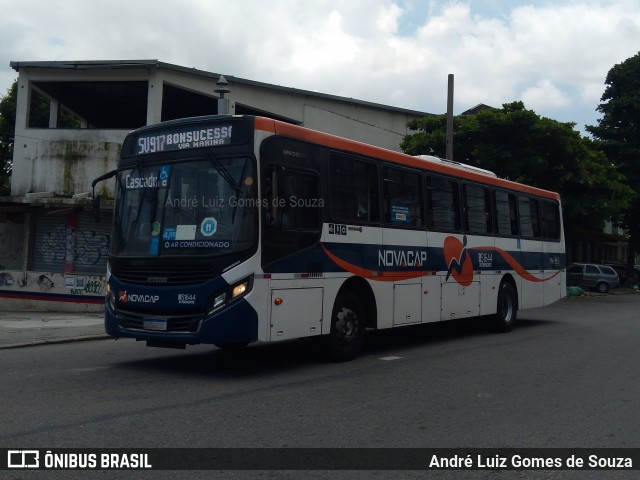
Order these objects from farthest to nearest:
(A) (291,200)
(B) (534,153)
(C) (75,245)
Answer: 1. (B) (534,153)
2. (C) (75,245)
3. (A) (291,200)

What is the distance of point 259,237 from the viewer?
8445 millimetres

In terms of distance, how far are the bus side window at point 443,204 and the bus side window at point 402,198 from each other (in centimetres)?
36

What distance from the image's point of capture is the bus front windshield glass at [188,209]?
8.44 meters

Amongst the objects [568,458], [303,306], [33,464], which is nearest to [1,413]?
[33,464]

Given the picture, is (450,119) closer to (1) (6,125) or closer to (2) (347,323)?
(2) (347,323)

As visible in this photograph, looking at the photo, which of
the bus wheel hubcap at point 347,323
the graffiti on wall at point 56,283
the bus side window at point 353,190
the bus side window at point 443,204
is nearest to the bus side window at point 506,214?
the bus side window at point 443,204

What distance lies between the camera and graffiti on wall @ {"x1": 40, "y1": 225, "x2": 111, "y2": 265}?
22.8m

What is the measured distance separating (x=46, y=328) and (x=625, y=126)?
117 ft

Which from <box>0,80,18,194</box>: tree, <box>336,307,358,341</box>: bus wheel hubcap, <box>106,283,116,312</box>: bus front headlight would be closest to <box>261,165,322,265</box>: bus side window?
<box>336,307,358,341</box>: bus wheel hubcap

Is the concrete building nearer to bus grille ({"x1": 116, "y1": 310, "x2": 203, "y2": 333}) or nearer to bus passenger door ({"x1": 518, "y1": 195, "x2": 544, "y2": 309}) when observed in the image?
bus passenger door ({"x1": 518, "y1": 195, "x2": 544, "y2": 309})

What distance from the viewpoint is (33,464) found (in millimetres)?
5031

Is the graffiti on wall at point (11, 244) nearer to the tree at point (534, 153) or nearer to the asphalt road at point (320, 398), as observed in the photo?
the asphalt road at point (320, 398)

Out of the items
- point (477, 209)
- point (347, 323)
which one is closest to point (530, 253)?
point (477, 209)

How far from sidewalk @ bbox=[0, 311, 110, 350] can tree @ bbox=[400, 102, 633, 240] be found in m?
17.9
